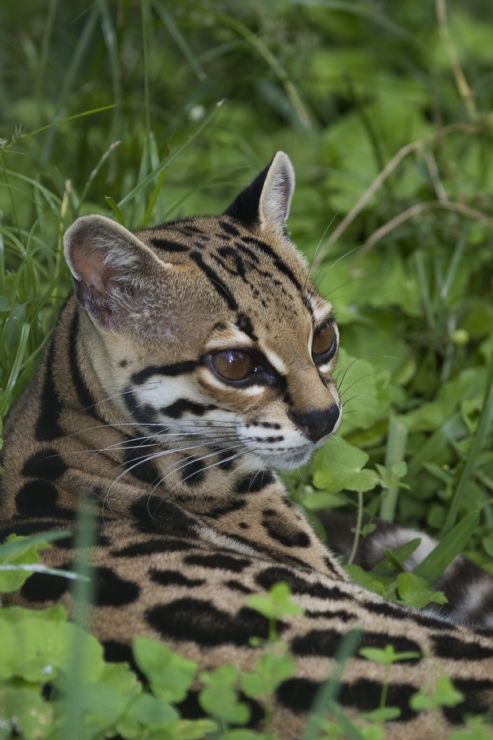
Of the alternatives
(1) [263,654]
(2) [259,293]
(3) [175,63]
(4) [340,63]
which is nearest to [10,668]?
(1) [263,654]

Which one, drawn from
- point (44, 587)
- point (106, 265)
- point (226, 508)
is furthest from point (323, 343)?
point (44, 587)

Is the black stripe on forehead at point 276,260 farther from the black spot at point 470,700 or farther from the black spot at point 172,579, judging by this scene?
the black spot at point 470,700

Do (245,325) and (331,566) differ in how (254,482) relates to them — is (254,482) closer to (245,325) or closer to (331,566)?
(331,566)

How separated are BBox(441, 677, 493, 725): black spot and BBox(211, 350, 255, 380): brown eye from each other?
1067mm

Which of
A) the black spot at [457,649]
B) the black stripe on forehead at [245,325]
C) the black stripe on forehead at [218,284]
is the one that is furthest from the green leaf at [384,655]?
the black stripe on forehead at [218,284]

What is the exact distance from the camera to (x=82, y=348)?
347 cm

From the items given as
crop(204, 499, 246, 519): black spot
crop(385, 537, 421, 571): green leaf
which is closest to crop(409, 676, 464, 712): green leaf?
crop(204, 499, 246, 519): black spot

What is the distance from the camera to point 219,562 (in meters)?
2.96

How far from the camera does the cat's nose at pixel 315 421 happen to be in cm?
328

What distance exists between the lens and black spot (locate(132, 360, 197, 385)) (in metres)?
3.35

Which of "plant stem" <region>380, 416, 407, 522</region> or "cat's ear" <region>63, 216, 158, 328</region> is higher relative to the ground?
"cat's ear" <region>63, 216, 158, 328</region>

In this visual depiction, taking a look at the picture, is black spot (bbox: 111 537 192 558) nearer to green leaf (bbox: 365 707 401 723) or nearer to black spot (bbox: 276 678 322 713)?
black spot (bbox: 276 678 322 713)

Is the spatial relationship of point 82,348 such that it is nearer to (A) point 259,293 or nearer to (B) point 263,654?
(A) point 259,293

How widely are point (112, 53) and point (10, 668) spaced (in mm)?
3433
